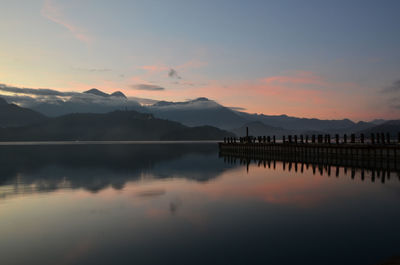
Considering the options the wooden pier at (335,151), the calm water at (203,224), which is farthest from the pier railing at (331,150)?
the calm water at (203,224)

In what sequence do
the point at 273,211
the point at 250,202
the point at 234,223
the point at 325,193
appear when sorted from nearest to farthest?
the point at 234,223, the point at 273,211, the point at 250,202, the point at 325,193

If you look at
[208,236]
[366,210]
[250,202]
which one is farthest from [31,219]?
[366,210]

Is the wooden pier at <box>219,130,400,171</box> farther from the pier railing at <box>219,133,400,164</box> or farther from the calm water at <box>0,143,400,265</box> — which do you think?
the calm water at <box>0,143,400,265</box>

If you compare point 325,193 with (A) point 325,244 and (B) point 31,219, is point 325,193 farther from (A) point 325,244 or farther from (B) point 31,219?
(B) point 31,219

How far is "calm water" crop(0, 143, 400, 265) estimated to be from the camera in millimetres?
13188

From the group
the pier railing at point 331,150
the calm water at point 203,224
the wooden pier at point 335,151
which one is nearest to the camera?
the calm water at point 203,224

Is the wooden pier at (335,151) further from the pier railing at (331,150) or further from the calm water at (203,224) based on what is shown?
the calm water at (203,224)

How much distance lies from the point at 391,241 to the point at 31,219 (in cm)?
→ 1983

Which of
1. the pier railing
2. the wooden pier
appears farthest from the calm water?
the pier railing

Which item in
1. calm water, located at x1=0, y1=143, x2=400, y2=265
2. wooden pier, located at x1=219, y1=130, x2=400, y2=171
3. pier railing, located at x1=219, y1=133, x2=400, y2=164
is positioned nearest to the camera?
calm water, located at x1=0, y1=143, x2=400, y2=265

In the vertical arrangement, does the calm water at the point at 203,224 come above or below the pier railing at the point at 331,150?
below

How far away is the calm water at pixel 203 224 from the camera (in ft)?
43.3

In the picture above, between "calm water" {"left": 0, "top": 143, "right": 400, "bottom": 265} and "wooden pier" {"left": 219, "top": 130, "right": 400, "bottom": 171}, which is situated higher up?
"wooden pier" {"left": 219, "top": 130, "right": 400, "bottom": 171}

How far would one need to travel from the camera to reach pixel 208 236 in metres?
15.5
